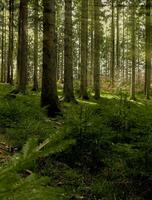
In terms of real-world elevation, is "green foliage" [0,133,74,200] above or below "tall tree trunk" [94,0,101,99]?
below

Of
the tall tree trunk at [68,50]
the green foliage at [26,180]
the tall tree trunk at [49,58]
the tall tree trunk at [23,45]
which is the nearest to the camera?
the green foliage at [26,180]

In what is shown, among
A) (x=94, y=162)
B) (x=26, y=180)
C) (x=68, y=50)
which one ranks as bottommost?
(x=94, y=162)

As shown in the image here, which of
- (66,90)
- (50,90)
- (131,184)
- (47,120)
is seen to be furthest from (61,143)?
(66,90)

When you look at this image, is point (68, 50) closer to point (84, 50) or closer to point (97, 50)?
point (84, 50)

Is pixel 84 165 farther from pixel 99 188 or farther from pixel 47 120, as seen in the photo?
pixel 47 120

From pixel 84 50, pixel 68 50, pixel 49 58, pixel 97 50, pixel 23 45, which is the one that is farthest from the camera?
pixel 97 50

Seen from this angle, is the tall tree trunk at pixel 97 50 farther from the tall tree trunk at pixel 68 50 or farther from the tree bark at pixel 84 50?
the tall tree trunk at pixel 68 50

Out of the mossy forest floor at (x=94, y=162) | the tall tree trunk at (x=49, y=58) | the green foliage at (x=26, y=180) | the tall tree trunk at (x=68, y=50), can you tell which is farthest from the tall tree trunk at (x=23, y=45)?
the green foliage at (x=26, y=180)

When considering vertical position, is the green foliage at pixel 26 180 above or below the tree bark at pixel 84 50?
below

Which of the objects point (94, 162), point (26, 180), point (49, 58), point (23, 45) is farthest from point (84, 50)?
point (26, 180)

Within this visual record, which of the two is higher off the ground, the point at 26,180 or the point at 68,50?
the point at 68,50

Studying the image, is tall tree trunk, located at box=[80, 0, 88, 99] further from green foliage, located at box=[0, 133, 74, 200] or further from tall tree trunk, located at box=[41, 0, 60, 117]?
green foliage, located at box=[0, 133, 74, 200]

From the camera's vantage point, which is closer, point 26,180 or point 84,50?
point 26,180

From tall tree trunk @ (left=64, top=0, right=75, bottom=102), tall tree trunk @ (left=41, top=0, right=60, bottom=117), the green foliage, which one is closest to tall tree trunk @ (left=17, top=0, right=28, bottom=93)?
tall tree trunk @ (left=64, top=0, right=75, bottom=102)
